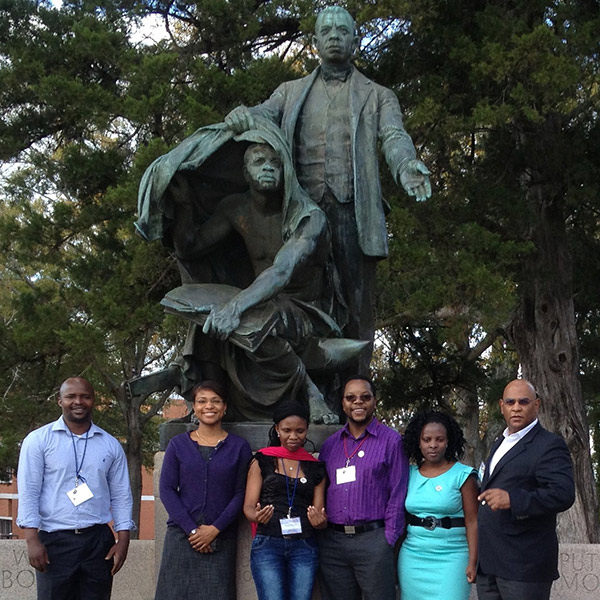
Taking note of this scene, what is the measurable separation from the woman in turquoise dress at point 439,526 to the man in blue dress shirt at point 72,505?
4.31 ft

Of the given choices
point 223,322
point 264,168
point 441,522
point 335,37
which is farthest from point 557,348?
point 441,522

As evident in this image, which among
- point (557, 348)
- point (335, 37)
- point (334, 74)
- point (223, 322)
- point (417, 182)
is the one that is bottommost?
point (223, 322)

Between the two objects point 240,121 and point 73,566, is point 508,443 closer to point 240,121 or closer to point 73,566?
point 73,566

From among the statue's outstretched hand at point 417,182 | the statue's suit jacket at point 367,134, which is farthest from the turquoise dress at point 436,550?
the statue's suit jacket at point 367,134

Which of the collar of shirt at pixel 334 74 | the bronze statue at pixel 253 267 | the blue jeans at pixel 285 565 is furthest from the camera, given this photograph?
the collar of shirt at pixel 334 74

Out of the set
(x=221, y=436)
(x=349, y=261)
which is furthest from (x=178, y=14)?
(x=221, y=436)

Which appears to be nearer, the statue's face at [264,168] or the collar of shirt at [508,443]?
the collar of shirt at [508,443]

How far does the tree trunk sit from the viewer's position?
580 inches

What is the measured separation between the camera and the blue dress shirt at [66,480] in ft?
15.7

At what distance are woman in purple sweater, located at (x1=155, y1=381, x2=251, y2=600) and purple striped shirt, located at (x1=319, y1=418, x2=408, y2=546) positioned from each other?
0.41 meters

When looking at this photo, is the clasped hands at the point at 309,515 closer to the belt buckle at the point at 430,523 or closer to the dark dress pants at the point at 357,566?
the dark dress pants at the point at 357,566

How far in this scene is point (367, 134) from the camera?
19.7 ft

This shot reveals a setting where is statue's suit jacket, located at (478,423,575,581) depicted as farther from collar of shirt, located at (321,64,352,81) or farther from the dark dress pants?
collar of shirt, located at (321,64,352,81)

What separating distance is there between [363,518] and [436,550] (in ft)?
1.09
